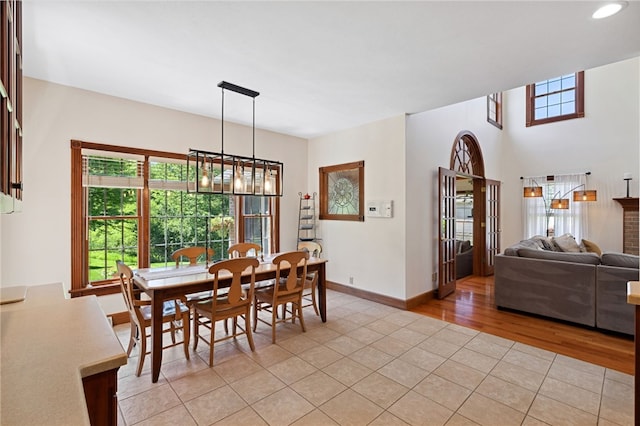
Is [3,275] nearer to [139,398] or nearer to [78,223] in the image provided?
[78,223]

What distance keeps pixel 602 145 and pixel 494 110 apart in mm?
2215

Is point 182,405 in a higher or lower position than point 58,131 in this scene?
lower

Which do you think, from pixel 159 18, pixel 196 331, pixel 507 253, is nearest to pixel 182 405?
pixel 196 331

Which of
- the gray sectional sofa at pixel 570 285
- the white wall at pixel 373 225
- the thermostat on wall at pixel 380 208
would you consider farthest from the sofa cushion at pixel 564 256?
the thermostat on wall at pixel 380 208

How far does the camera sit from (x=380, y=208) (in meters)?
4.51

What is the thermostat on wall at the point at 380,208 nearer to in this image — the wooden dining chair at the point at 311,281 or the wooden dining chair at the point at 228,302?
the wooden dining chair at the point at 311,281

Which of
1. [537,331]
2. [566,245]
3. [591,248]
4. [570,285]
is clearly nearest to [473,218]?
[566,245]

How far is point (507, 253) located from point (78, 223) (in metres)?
5.48

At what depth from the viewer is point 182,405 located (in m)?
2.19

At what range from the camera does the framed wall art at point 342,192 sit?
488 cm

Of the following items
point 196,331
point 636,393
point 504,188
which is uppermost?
point 504,188

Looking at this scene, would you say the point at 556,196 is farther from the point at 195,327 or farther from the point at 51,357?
the point at 51,357

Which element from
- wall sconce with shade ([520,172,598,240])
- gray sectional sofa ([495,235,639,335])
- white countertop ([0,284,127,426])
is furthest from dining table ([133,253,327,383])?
wall sconce with shade ([520,172,598,240])

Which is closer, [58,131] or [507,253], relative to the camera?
[58,131]
